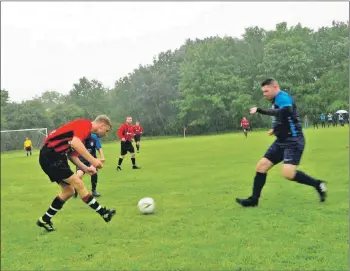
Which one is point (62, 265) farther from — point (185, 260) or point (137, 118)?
point (137, 118)

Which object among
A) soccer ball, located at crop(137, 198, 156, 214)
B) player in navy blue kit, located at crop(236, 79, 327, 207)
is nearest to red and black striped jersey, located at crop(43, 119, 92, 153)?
soccer ball, located at crop(137, 198, 156, 214)

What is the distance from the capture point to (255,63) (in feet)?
216

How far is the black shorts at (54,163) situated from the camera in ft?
21.9

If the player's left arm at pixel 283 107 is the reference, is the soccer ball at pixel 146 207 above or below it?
below

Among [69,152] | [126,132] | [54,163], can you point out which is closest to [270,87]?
[69,152]

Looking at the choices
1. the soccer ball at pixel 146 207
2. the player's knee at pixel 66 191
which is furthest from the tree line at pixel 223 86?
the player's knee at pixel 66 191

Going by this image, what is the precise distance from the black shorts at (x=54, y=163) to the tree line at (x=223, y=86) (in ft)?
166

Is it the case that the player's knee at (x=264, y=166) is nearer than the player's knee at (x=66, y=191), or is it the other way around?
the player's knee at (x=66, y=191)

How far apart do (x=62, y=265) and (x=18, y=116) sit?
5637 cm

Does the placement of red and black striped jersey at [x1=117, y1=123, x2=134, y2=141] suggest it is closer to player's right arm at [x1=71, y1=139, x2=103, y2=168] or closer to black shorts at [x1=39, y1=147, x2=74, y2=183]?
black shorts at [x1=39, y1=147, x2=74, y2=183]

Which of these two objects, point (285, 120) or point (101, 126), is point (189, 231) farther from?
point (285, 120)

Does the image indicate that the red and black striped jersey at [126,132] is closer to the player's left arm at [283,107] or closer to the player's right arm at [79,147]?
the player's left arm at [283,107]

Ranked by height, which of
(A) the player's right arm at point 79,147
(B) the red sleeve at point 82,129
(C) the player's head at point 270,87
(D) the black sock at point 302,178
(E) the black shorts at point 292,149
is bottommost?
(D) the black sock at point 302,178

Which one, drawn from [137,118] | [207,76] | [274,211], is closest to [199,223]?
[274,211]
